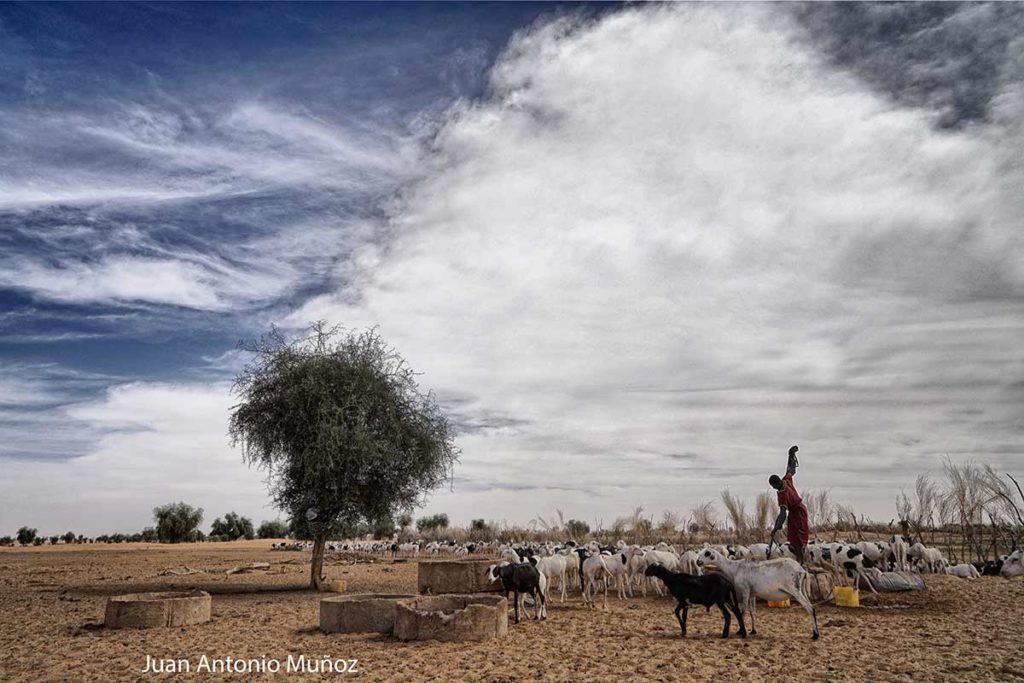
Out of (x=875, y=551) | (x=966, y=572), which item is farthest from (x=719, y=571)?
(x=966, y=572)

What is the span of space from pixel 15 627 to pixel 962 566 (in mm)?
26563

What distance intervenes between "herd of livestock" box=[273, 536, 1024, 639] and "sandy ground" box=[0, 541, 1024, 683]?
635 mm

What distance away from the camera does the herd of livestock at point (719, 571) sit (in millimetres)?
12516

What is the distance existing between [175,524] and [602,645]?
73243 millimetres

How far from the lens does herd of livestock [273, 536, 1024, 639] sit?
493 inches

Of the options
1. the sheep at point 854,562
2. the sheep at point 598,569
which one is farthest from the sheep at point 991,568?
the sheep at point 598,569

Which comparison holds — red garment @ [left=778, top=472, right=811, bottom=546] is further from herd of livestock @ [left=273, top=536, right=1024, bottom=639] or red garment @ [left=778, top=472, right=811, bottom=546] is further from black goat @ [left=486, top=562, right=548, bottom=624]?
black goat @ [left=486, top=562, right=548, bottom=624]

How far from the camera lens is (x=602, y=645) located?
39.8 feet

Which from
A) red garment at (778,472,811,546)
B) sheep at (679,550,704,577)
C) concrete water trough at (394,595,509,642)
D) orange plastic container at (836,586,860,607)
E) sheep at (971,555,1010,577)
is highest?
red garment at (778,472,811,546)

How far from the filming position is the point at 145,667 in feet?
35.2

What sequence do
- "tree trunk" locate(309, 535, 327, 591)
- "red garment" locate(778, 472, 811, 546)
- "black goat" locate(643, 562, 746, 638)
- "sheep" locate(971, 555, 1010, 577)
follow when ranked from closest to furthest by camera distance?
"black goat" locate(643, 562, 746, 638) → "red garment" locate(778, 472, 811, 546) → "tree trunk" locate(309, 535, 327, 591) → "sheep" locate(971, 555, 1010, 577)

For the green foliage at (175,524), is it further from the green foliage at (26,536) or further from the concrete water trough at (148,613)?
the concrete water trough at (148,613)

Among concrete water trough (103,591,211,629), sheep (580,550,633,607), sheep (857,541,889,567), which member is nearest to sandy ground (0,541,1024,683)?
concrete water trough (103,591,211,629)

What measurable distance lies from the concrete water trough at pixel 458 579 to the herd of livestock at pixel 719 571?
357mm
